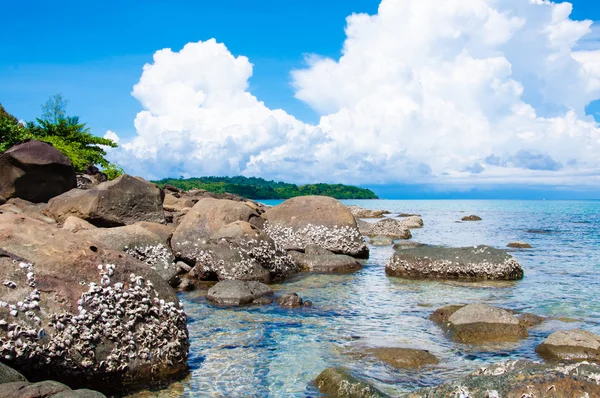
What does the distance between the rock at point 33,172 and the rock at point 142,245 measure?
28.3ft

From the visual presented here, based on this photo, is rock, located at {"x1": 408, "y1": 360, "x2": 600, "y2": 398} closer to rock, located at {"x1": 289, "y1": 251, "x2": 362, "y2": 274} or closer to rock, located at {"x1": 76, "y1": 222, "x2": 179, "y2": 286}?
rock, located at {"x1": 76, "y1": 222, "x2": 179, "y2": 286}

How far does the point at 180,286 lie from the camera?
14500mm

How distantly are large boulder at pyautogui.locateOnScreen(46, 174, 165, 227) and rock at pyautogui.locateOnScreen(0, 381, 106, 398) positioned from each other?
45.6 ft

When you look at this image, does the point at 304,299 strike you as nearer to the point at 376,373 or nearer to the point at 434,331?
the point at 434,331

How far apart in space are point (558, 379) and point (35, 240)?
705 centimetres

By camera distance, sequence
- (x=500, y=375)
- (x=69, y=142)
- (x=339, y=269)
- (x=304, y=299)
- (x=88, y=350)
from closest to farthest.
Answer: (x=500, y=375)
(x=88, y=350)
(x=304, y=299)
(x=339, y=269)
(x=69, y=142)

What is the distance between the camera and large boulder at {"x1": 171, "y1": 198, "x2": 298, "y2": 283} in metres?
15.5

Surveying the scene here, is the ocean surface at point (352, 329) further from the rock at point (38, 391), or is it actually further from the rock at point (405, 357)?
the rock at point (38, 391)

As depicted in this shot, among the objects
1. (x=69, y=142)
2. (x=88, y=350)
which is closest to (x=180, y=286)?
(x=88, y=350)

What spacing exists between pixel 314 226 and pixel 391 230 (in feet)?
47.7

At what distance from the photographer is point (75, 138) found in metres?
37.0

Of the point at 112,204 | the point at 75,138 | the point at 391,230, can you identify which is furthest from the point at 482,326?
the point at 75,138

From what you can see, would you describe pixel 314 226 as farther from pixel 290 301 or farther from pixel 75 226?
pixel 75 226

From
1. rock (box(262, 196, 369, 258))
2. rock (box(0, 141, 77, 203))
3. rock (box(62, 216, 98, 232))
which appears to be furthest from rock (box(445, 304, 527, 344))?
rock (box(0, 141, 77, 203))
